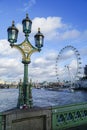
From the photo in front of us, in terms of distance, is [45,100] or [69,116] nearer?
[69,116]

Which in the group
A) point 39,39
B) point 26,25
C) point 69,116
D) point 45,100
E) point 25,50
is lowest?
point 45,100

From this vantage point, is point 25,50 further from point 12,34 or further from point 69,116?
point 69,116

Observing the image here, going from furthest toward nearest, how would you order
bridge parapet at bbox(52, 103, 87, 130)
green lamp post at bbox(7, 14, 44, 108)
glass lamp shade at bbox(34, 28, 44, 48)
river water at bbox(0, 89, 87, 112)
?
river water at bbox(0, 89, 87, 112) < glass lamp shade at bbox(34, 28, 44, 48) < green lamp post at bbox(7, 14, 44, 108) < bridge parapet at bbox(52, 103, 87, 130)

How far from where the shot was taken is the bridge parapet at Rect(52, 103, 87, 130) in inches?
456

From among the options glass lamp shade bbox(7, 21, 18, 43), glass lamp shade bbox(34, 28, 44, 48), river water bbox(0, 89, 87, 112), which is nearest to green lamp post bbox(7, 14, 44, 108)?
glass lamp shade bbox(7, 21, 18, 43)

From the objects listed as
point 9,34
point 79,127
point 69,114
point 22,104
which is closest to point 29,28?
point 9,34

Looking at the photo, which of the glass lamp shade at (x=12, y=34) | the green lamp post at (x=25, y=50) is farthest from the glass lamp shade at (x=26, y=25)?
the glass lamp shade at (x=12, y=34)

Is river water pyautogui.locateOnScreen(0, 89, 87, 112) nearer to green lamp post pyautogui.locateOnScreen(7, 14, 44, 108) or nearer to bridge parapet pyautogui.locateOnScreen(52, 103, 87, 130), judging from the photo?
bridge parapet pyautogui.locateOnScreen(52, 103, 87, 130)

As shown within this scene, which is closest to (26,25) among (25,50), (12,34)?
(12,34)

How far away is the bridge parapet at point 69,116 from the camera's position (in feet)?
38.0

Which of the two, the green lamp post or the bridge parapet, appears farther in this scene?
the green lamp post

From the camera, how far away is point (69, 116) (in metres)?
12.5

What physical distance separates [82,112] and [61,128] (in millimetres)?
1877

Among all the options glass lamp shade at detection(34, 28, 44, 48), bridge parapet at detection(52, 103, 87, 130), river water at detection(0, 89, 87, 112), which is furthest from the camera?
river water at detection(0, 89, 87, 112)
